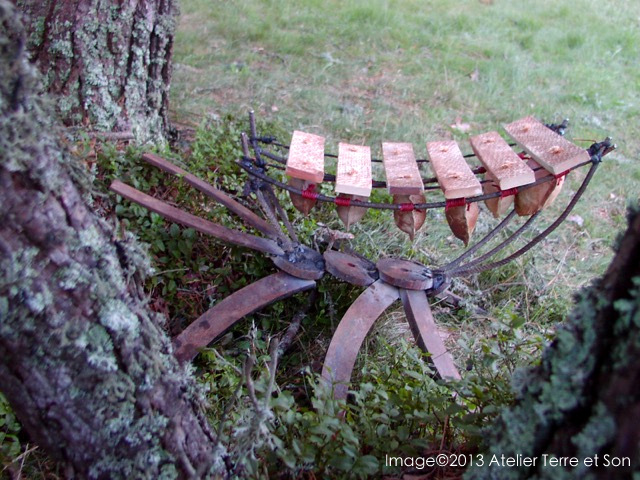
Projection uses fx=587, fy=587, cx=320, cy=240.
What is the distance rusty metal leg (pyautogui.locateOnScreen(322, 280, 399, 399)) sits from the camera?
2.07m

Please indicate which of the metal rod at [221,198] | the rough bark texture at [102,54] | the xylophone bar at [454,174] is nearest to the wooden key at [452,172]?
the xylophone bar at [454,174]

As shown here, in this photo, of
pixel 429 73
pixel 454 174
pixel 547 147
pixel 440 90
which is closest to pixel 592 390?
pixel 454 174

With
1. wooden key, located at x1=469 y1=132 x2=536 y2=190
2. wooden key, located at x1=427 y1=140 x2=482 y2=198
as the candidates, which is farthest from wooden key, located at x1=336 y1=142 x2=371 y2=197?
wooden key, located at x1=469 y1=132 x2=536 y2=190

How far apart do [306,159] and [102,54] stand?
1248 millimetres

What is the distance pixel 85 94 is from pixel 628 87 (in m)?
4.24

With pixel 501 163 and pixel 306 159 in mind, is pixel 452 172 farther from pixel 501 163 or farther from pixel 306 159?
pixel 306 159

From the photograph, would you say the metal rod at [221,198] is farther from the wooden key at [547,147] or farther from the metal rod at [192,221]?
the wooden key at [547,147]

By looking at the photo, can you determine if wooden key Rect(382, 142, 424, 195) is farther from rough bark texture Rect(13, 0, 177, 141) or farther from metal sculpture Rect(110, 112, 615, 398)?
rough bark texture Rect(13, 0, 177, 141)

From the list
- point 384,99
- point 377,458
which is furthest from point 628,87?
point 377,458

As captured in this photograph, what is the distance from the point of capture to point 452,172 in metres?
2.07

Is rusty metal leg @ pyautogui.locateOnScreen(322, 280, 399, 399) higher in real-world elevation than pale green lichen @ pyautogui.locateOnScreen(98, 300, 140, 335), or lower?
lower

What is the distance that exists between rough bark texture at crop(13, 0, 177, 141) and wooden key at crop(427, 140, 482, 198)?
57.7 inches

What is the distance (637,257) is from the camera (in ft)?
3.00

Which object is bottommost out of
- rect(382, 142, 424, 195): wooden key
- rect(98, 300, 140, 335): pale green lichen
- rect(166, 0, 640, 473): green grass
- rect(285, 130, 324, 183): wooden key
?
rect(166, 0, 640, 473): green grass
